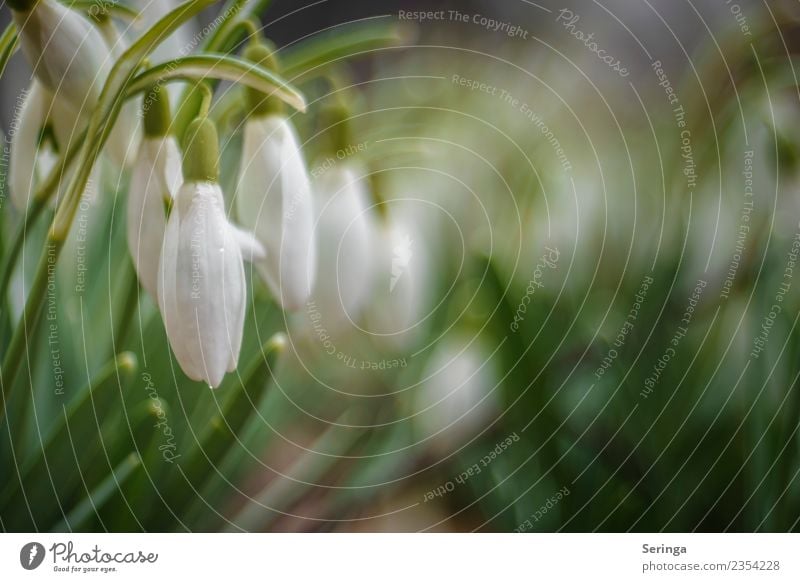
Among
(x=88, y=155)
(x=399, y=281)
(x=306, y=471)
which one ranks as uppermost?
(x=88, y=155)

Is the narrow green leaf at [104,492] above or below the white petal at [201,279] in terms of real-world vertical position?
below

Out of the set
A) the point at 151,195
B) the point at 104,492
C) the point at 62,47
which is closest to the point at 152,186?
the point at 151,195

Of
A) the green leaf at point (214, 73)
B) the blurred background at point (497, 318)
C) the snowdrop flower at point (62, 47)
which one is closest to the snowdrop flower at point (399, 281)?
the blurred background at point (497, 318)

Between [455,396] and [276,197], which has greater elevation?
[276,197]

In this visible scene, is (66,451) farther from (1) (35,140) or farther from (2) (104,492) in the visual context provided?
(1) (35,140)

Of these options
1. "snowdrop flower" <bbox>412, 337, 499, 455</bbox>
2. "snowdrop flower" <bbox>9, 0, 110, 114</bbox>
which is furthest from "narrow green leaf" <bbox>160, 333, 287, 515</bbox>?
"snowdrop flower" <bbox>9, 0, 110, 114</bbox>

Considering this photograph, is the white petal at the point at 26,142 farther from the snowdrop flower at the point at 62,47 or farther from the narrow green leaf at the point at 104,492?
the narrow green leaf at the point at 104,492
